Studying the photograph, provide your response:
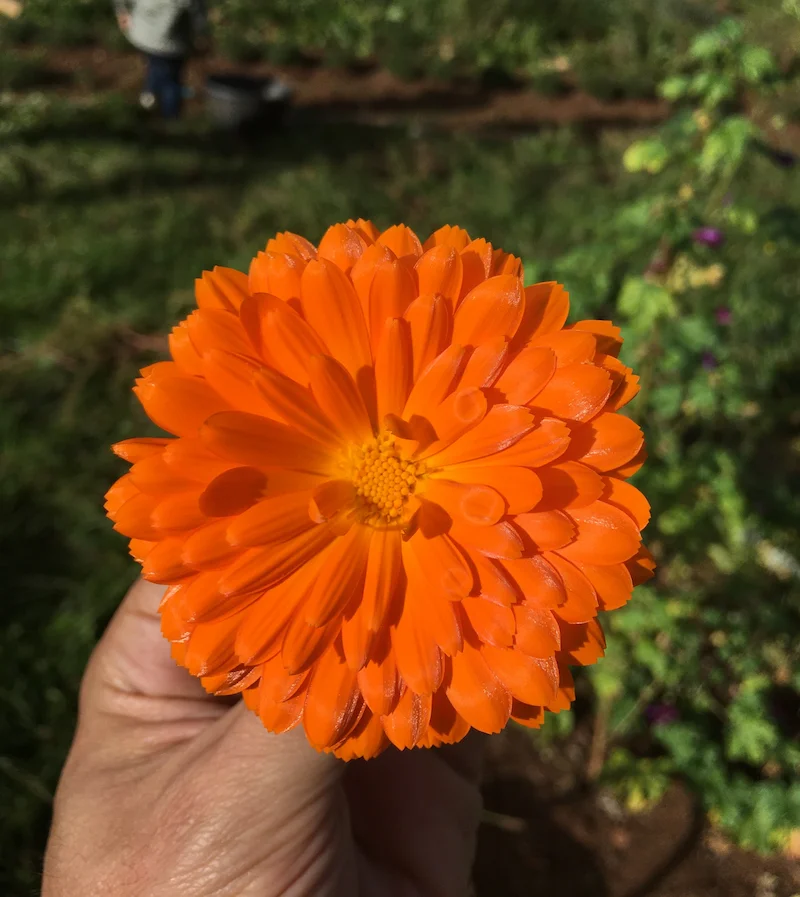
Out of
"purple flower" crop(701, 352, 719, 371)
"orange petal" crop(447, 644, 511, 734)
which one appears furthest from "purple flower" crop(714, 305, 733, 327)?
"orange petal" crop(447, 644, 511, 734)

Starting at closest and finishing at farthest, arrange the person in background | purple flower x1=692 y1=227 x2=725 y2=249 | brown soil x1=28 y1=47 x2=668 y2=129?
purple flower x1=692 y1=227 x2=725 y2=249 → the person in background → brown soil x1=28 y1=47 x2=668 y2=129

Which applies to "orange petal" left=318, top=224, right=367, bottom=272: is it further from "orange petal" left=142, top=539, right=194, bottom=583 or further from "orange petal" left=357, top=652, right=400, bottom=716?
"orange petal" left=357, top=652, right=400, bottom=716

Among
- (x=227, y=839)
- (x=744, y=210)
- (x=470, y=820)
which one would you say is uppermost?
(x=744, y=210)

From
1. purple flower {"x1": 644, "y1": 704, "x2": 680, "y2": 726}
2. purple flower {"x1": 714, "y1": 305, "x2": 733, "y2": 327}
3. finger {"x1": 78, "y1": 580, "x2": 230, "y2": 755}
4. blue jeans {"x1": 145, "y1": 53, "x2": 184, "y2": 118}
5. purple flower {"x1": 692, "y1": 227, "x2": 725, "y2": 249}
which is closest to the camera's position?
finger {"x1": 78, "y1": 580, "x2": 230, "y2": 755}

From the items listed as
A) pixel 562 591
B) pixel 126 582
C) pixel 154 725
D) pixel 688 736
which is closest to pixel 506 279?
pixel 562 591

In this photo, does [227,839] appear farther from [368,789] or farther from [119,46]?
[119,46]

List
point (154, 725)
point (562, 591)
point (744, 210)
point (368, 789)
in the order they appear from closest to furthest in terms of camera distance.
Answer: point (562, 591), point (154, 725), point (368, 789), point (744, 210)

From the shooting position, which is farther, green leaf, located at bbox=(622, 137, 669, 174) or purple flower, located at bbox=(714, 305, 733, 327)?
purple flower, located at bbox=(714, 305, 733, 327)

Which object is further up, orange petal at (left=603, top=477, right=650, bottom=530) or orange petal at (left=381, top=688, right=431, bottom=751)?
orange petal at (left=603, top=477, right=650, bottom=530)
